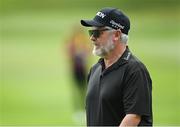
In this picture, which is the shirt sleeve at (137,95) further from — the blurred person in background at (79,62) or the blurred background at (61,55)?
the blurred person in background at (79,62)

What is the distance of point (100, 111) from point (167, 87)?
46.6 ft

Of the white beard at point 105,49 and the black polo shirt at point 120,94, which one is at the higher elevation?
the white beard at point 105,49

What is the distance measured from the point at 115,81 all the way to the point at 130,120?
0.36 meters

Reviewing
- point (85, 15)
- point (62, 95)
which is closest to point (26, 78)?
point (62, 95)

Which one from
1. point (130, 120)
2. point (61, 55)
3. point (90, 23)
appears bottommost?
point (61, 55)

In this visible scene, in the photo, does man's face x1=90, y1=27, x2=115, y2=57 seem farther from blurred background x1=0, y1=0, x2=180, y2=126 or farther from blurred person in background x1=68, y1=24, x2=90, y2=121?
blurred person in background x1=68, y1=24, x2=90, y2=121

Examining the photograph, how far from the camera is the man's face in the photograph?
631cm

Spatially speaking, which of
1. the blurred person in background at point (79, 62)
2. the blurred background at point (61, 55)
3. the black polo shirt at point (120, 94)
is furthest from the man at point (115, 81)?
the blurred person in background at point (79, 62)

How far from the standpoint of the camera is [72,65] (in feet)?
57.0

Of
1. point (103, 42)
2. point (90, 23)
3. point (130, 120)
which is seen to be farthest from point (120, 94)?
point (90, 23)

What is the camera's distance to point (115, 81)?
20.3 feet

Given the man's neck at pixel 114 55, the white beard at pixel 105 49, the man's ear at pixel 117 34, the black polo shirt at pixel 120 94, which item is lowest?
the black polo shirt at pixel 120 94

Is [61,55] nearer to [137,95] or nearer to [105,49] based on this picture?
[105,49]

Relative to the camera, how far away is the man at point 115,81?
6.05 m
